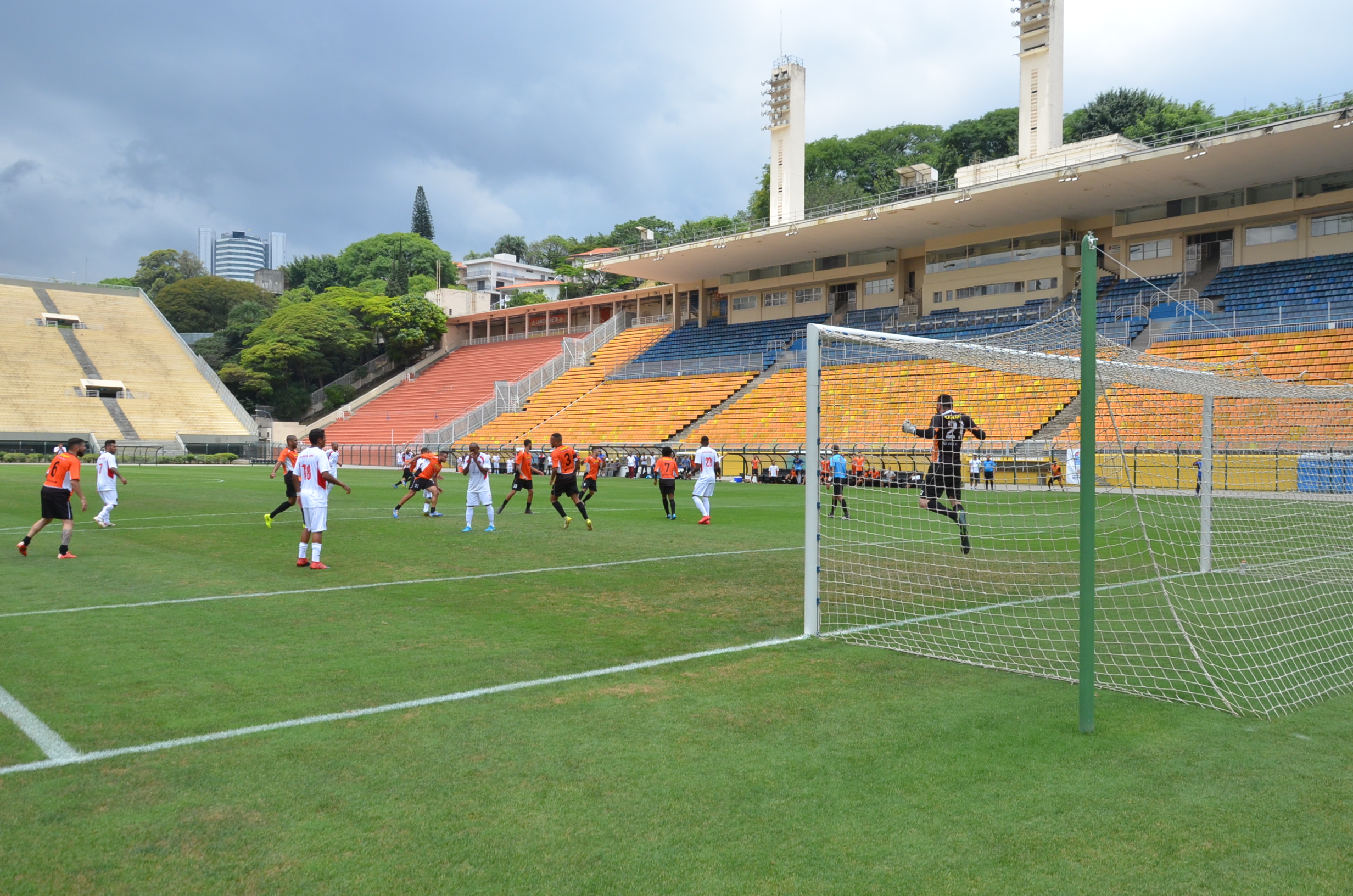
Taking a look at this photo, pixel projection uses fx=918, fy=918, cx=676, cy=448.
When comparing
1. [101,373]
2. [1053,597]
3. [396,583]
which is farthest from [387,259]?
[1053,597]

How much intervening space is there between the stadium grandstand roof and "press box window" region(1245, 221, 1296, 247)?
1.18m

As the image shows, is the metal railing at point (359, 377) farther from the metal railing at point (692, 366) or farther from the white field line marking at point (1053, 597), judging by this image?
the white field line marking at point (1053, 597)

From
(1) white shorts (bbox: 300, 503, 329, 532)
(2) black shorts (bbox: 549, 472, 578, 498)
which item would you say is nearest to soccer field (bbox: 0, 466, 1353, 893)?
(1) white shorts (bbox: 300, 503, 329, 532)

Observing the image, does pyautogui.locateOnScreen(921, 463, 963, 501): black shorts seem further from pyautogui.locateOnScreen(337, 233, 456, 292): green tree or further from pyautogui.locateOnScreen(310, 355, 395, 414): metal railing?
pyautogui.locateOnScreen(337, 233, 456, 292): green tree

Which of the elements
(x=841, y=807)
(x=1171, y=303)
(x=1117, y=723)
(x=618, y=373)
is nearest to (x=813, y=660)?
(x=1117, y=723)

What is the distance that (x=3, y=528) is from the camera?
16.1 meters

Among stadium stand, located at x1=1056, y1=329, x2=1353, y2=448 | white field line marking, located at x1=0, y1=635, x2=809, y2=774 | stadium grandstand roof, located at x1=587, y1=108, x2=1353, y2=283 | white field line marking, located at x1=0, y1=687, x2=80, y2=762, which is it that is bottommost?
white field line marking, located at x1=0, y1=687, x2=80, y2=762

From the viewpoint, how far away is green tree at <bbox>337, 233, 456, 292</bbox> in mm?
93688

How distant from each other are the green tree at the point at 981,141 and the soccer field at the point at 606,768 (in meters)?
59.8

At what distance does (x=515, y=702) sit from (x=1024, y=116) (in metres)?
40.7

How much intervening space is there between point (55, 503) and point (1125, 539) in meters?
15.8

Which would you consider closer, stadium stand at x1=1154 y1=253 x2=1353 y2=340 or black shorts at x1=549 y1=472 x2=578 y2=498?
black shorts at x1=549 y1=472 x2=578 y2=498

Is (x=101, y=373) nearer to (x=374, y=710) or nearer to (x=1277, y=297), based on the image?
(x=1277, y=297)

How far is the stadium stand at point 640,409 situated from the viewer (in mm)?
42625
